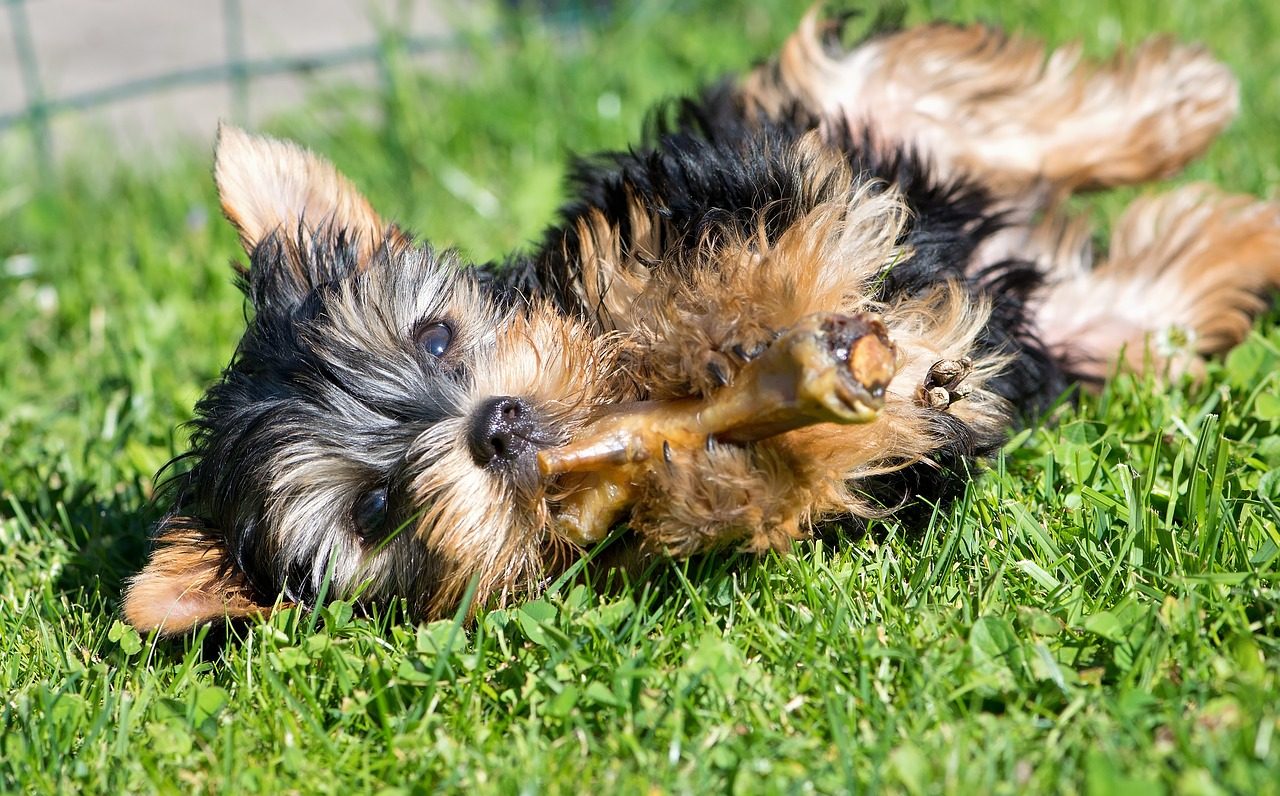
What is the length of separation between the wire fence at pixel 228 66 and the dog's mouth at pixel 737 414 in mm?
3818

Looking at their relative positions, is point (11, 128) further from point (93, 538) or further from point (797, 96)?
point (797, 96)

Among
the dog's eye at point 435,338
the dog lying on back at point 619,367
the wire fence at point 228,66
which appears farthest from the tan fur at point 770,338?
the wire fence at point 228,66

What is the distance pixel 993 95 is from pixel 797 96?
624 millimetres

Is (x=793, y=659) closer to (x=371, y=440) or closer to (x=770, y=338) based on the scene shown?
(x=770, y=338)

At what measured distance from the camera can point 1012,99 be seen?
3.79 metres

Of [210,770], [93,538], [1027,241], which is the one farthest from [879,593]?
[93,538]

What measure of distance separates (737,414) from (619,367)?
379 mm

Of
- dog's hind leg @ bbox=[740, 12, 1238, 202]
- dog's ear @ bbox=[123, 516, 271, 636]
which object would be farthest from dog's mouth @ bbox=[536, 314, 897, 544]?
dog's hind leg @ bbox=[740, 12, 1238, 202]

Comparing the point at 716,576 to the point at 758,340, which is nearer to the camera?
the point at 758,340

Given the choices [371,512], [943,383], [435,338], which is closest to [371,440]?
[371,512]

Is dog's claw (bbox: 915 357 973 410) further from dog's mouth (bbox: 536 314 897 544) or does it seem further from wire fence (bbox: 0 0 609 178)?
wire fence (bbox: 0 0 609 178)

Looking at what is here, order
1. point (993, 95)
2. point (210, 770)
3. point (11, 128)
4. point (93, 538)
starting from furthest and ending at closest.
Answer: point (11, 128) → point (993, 95) → point (93, 538) → point (210, 770)

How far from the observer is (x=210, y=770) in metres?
2.23

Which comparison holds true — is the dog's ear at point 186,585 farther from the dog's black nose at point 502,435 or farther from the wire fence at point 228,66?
the wire fence at point 228,66
